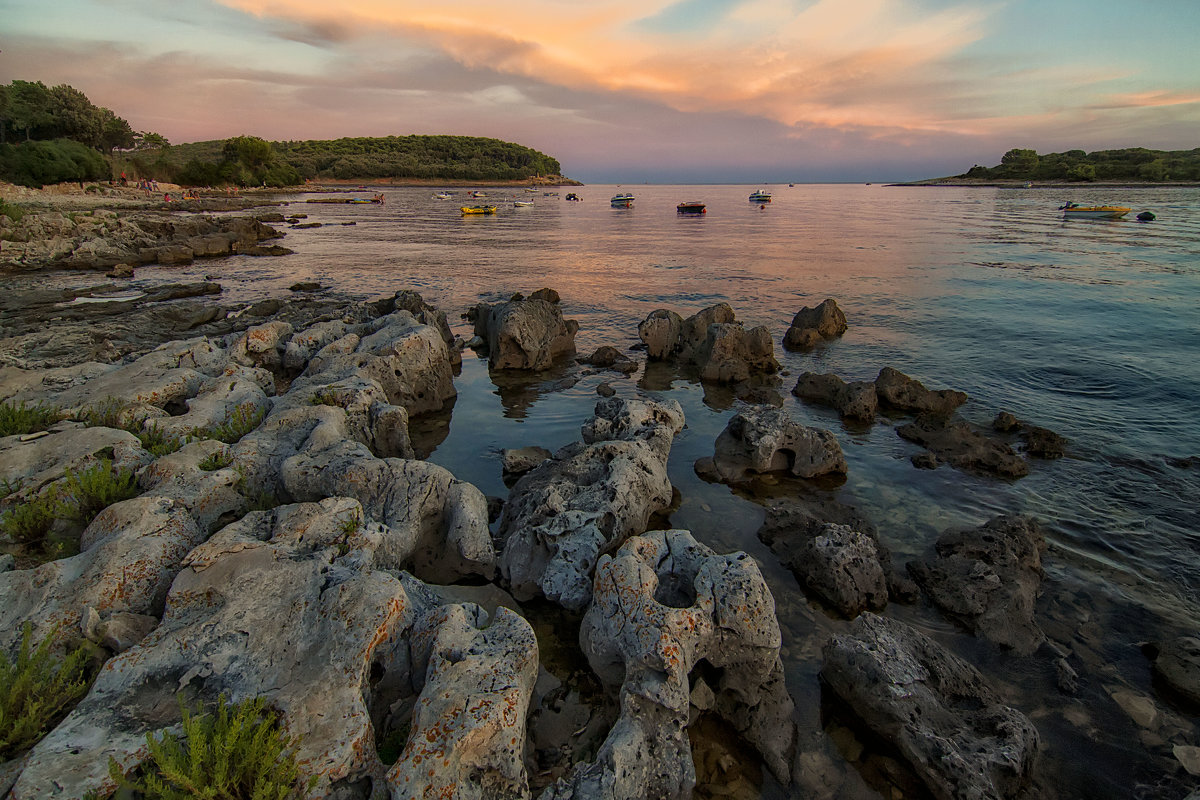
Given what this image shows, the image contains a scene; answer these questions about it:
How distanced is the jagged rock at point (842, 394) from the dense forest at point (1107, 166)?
6945 inches

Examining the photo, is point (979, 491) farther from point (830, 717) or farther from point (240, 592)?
point (240, 592)

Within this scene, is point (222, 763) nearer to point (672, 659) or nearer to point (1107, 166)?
point (672, 659)

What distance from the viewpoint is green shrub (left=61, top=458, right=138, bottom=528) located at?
23.1ft

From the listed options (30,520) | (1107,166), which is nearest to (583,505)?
(30,520)

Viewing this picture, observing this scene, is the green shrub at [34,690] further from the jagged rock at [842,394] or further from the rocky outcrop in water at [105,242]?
the rocky outcrop in water at [105,242]

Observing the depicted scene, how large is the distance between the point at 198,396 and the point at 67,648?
645 centimetres

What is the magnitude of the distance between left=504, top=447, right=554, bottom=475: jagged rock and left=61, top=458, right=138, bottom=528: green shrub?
5.56 m

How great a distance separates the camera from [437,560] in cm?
779

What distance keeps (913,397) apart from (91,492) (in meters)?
16.2

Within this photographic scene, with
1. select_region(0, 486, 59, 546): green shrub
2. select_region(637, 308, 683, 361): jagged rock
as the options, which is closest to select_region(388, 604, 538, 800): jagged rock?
select_region(0, 486, 59, 546): green shrub

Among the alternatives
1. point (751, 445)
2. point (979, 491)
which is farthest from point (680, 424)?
point (979, 491)

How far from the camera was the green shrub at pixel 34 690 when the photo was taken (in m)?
4.18

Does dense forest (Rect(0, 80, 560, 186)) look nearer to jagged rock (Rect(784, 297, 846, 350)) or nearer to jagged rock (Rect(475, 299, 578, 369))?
jagged rock (Rect(475, 299, 578, 369))

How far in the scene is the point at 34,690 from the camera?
4.46 meters
